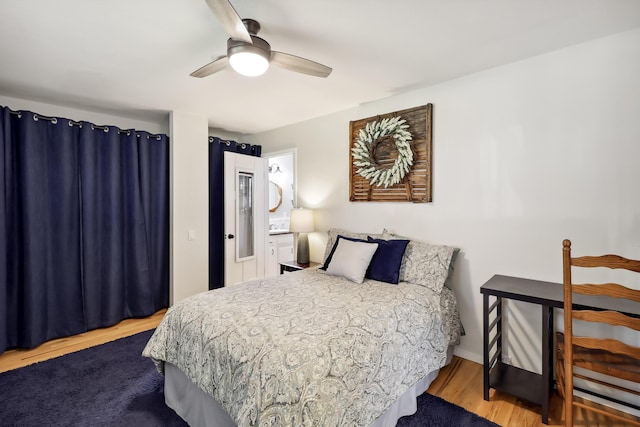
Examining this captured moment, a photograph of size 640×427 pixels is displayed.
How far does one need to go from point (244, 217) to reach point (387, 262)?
239cm

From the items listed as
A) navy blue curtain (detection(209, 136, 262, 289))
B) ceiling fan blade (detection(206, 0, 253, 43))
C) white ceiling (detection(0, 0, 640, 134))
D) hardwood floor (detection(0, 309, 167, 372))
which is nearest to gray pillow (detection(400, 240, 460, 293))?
white ceiling (detection(0, 0, 640, 134))

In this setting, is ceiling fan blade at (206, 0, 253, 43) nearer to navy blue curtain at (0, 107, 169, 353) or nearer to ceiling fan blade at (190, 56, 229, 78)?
ceiling fan blade at (190, 56, 229, 78)

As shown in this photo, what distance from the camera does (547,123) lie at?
87.5 inches

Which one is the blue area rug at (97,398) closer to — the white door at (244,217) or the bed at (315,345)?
the bed at (315,345)

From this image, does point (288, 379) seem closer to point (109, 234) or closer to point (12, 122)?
point (109, 234)

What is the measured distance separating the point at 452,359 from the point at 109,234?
3.82 metres

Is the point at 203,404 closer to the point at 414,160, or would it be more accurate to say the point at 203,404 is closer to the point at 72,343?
the point at 72,343

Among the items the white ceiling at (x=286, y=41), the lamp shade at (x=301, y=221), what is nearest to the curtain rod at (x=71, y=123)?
the white ceiling at (x=286, y=41)

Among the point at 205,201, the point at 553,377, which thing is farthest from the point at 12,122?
the point at 553,377

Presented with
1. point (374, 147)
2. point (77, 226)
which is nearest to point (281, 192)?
point (374, 147)

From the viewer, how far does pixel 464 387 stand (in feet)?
7.44

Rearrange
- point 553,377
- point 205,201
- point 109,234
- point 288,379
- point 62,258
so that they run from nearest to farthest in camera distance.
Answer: point 288,379 < point 553,377 < point 62,258 < point 109,234 < point 205,201

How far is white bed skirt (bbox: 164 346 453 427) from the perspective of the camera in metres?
1.70

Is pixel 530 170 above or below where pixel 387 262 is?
above
